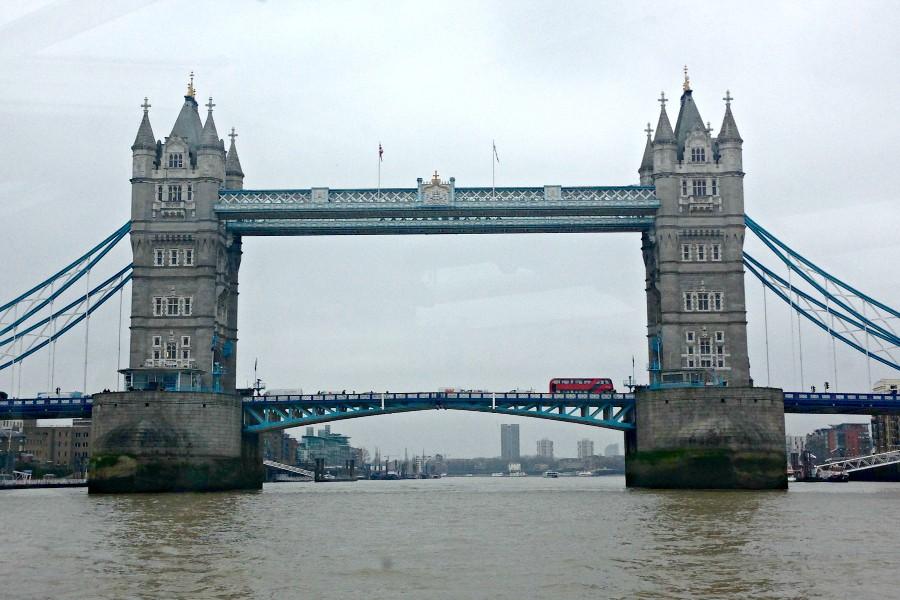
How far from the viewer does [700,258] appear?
81.0 metres

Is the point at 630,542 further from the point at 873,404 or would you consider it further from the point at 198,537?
the point at 873,404

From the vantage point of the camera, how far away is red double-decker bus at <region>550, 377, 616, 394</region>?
274 ft

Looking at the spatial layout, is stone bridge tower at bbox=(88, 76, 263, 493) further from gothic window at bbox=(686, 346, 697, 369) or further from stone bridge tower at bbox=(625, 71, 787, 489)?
gothic window at bbox=(686, 346, 697, 369)

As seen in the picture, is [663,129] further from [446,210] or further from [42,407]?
[42,407]

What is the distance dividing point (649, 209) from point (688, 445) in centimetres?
1778

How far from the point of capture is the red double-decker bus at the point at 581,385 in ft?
274

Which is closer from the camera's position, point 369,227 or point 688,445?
point 688,445

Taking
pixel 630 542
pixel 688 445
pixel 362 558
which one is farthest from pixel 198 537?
pixel 688 445

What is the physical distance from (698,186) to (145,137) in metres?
41.0

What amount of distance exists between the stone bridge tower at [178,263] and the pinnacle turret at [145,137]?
0.07m

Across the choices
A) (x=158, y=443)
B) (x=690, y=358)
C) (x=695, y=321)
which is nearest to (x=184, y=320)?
(x=158, y=443)

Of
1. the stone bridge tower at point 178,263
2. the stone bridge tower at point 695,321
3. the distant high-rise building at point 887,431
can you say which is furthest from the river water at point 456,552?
the distant high-rise building at point 887,431

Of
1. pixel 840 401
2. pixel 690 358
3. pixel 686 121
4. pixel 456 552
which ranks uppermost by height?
pixel 686 121

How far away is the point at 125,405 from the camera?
246 feet
